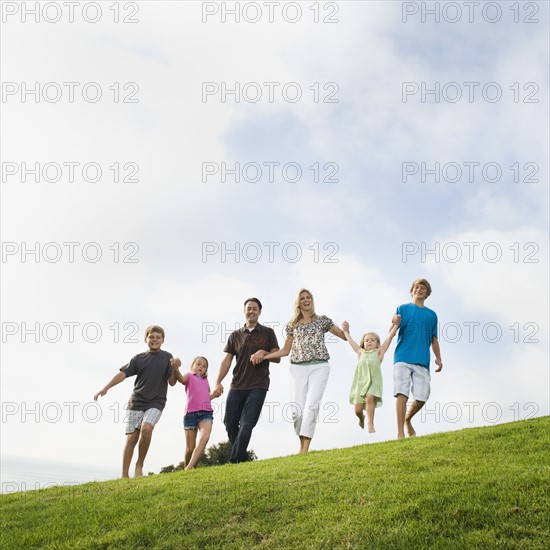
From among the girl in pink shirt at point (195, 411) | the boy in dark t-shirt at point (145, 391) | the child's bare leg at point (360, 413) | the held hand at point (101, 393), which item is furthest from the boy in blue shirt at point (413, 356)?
the held hand at point (101, 393)

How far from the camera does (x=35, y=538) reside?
8125 mm

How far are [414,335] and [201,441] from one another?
195 inches

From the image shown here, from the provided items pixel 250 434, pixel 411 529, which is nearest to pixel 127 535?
pixel 411 529

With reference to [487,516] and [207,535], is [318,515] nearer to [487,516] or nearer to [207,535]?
[207,535]

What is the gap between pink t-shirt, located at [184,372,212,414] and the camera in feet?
43.5

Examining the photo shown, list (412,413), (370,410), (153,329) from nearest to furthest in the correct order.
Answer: (153,329) → (412,413) → (370,410)

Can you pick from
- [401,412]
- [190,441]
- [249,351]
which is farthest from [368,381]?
[190,441]

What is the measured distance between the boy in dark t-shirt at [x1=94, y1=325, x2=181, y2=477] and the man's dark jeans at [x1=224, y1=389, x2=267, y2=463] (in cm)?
132

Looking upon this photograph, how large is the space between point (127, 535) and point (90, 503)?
74.0 inches

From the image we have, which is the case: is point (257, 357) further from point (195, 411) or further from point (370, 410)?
point (370, 410)

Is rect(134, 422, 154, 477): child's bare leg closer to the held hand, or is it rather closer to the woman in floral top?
the held hand

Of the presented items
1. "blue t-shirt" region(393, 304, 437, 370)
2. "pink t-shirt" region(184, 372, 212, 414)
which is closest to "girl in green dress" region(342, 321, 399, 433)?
"blue t-shirt" region(393, 304, 437, 370)

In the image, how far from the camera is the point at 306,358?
41.6 ft

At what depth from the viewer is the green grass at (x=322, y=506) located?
712 centimetres
